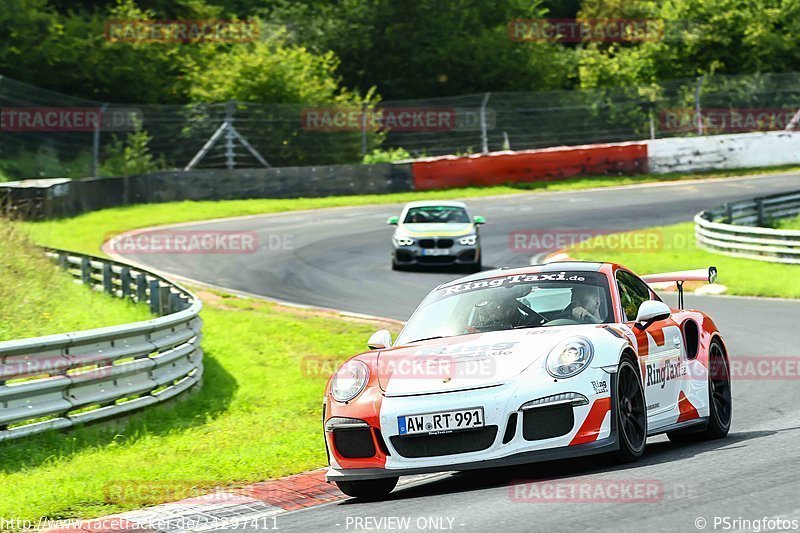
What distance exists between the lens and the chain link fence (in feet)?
107

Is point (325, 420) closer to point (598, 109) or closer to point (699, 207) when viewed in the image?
point (699, 207)

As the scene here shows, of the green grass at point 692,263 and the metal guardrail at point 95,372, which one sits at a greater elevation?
the metal guardrail at point 95,372

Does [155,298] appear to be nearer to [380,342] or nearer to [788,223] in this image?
[380,342]

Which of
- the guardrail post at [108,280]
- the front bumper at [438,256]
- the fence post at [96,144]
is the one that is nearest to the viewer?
the guardrail post at [108,280]

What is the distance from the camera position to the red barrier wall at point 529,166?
119 ft

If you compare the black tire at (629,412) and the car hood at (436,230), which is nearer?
the black tire at (629,412)

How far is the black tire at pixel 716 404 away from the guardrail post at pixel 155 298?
8013 mm

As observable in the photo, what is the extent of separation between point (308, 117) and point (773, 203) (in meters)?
14.5

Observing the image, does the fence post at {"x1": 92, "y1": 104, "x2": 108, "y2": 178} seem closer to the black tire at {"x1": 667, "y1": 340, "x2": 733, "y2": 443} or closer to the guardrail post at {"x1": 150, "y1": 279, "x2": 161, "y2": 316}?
the guardrail post at {"x1": 150, "y1": 279, "x2": 161, "y2": 316}

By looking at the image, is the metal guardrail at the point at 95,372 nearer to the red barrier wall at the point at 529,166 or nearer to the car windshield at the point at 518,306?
the car windshield at the point at 518,306
